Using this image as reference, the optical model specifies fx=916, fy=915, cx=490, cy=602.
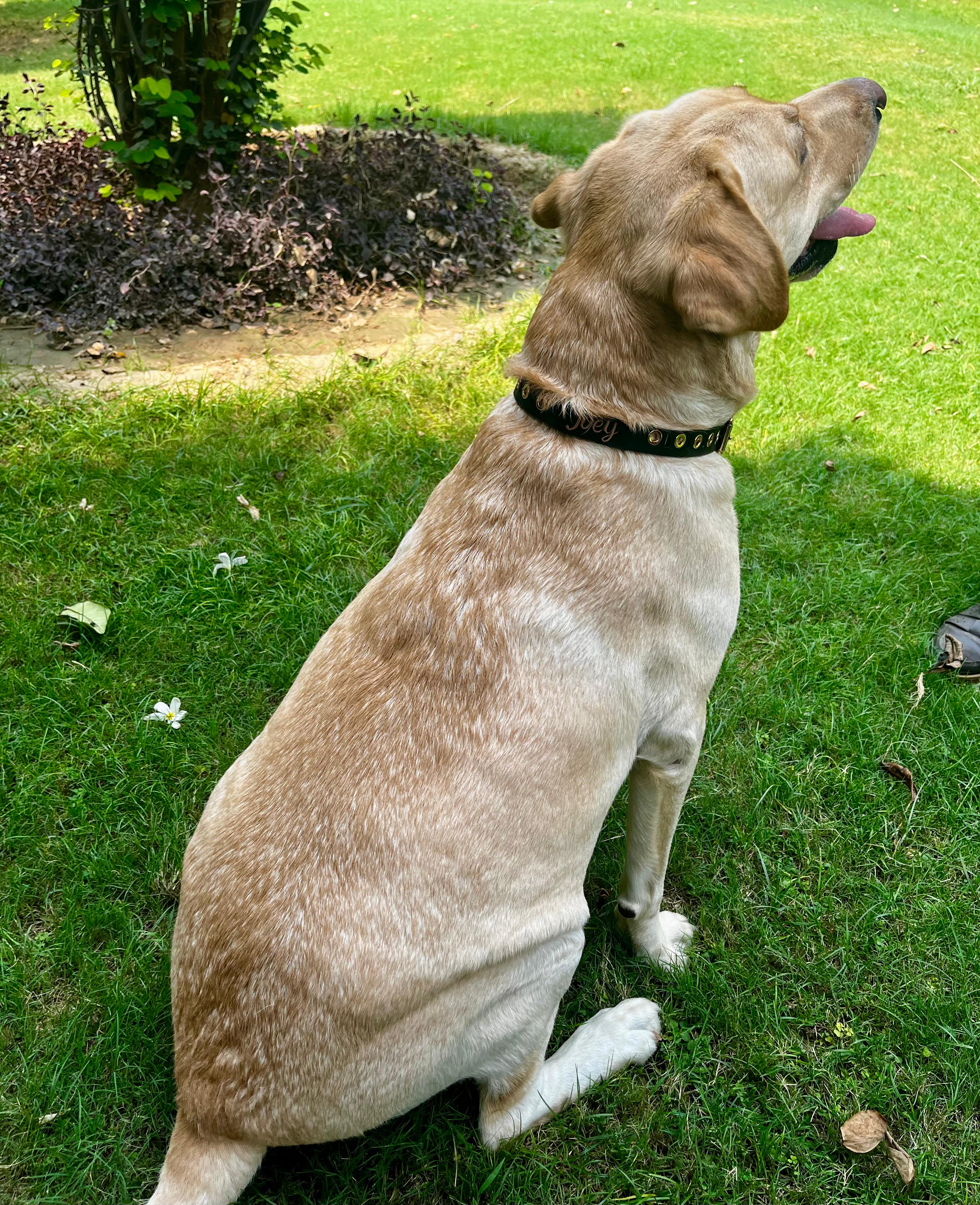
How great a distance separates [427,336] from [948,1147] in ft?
15.9

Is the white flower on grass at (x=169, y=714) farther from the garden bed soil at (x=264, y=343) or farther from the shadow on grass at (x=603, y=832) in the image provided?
the garden bed soil at (x=264, y=343)

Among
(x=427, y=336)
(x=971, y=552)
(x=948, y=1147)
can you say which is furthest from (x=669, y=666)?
(x=427, y=336)

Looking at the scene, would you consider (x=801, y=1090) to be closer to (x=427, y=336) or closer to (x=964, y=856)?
(x=964, y=856)

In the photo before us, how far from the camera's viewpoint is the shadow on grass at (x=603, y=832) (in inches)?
97.8

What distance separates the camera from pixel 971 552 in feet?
14.7

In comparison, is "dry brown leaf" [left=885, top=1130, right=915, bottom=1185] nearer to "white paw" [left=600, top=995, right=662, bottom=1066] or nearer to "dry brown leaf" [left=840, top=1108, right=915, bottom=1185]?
"dry brown leaf" [left=840, top=1108, right=915, bottom=1185]

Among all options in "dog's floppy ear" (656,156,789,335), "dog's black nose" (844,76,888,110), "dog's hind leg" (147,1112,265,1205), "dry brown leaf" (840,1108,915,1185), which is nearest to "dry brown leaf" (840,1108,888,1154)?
"dry brown leaf" (840,1108,915,1185)

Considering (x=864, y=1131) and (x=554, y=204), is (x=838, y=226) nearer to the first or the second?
(x=554, y=204)

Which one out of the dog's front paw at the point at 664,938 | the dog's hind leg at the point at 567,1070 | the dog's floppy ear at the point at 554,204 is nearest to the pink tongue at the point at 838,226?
the dog's floppy ear at the point at 554,204

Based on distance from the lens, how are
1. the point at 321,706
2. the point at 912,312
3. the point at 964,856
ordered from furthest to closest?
the point at 912,312 < the point at 964,856 < the point at 321,706

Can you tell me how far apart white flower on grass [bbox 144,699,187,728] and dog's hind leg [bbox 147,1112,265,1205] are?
1703 mm

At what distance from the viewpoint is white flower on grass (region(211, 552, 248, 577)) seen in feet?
13.5

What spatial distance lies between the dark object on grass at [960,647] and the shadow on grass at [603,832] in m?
0.09

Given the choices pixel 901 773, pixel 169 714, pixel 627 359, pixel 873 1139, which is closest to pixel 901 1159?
pixel 873 1139
